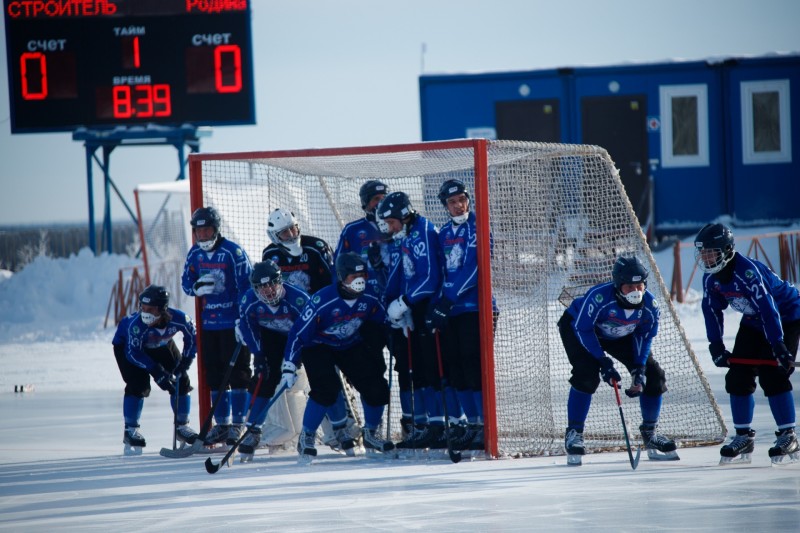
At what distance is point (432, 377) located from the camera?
6027mm

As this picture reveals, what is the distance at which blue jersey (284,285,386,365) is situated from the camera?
5883 mm

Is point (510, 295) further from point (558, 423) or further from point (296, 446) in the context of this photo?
point (296, 446)

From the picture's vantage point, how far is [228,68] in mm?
13242

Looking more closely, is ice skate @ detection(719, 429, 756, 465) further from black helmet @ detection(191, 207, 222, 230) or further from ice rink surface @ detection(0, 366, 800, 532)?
black helmet @ detection(191, 207, 222, 230)

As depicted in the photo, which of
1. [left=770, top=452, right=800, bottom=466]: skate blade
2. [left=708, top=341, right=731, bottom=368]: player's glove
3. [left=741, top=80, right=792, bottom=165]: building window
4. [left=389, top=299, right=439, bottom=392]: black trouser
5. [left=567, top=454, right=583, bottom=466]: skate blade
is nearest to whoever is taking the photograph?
[left=770, top=452, right=800, bottom=466]: skate blade

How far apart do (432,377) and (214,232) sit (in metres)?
1.51

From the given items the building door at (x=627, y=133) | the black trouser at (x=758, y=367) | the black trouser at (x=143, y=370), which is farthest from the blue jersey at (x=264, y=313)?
the building door at (x=627, y=133)

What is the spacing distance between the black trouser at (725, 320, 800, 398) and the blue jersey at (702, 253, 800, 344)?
0.05m

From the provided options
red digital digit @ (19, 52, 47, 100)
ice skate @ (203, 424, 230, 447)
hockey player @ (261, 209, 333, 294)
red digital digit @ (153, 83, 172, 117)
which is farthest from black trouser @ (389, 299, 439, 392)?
red digital digit @ (19, 52, 47, 100)

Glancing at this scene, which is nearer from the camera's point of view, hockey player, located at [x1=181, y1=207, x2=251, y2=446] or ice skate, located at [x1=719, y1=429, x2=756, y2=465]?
ice skate, located at [x1=719, y1=429, x2=756, y2=465]

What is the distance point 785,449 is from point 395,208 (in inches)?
87.8

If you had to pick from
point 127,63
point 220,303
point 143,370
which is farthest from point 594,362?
point 127,63

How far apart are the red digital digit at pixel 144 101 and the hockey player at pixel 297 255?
24.1 ft

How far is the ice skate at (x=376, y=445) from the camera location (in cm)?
600
